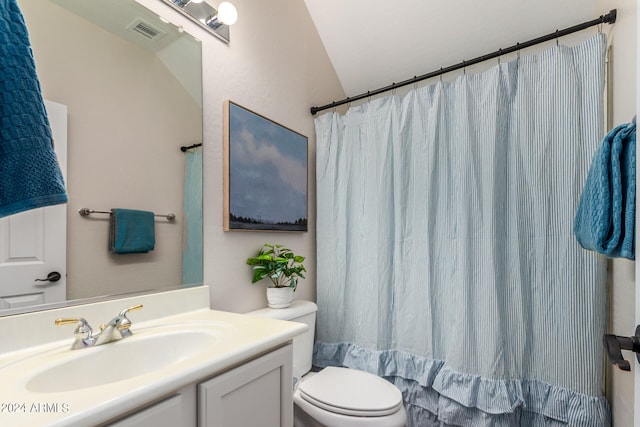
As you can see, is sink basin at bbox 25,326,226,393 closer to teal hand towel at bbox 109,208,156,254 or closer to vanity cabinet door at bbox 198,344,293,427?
vanity cabinet door at bbox 198,344,293,427

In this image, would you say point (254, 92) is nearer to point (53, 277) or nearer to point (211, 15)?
point (211, 15)

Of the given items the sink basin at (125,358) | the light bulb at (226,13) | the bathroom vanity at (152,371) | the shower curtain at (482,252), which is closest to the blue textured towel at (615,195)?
the shower curtain at (482,252)

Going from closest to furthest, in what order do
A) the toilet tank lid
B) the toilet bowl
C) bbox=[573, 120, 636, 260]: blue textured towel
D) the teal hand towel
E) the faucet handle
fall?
bbox=[573, 120, 636, 260]: blue textured towel, the faucet handle, the teal hand towel, the toilet bowl, the toilet tank lid

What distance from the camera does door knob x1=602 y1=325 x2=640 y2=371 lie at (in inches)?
20.7

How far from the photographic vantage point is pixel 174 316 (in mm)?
1146

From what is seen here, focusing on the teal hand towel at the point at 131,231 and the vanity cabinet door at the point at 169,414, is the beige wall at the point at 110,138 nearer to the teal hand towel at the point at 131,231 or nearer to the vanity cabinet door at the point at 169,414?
the teal hand towel at the point at 131,231

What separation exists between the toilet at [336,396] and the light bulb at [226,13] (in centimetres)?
134

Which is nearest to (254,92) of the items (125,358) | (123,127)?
(123,127)

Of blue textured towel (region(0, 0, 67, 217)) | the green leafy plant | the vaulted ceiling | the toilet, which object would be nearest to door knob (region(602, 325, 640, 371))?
the toilet

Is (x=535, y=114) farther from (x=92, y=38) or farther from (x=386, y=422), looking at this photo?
(x=92, y=38)

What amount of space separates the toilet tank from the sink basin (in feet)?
1.57

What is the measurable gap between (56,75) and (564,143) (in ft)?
6.02

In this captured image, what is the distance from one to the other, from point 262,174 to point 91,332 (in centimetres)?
96

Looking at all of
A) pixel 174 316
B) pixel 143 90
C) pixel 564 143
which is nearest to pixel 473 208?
pixel 564 143
